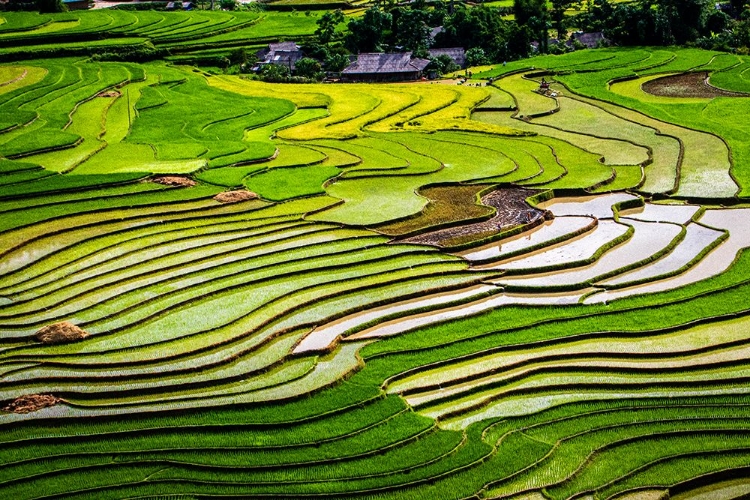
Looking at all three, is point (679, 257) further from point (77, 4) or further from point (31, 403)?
point (77, 4)

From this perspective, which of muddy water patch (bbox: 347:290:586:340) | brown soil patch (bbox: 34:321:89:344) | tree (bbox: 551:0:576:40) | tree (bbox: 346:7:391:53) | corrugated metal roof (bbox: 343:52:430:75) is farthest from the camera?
tree (bbox: 551:0:576:40)

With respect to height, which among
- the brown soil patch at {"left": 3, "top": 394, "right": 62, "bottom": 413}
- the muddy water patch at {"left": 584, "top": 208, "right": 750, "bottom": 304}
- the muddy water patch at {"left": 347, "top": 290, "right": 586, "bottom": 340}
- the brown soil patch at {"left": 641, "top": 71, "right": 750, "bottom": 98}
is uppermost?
the brown soil patch at {"left": 641, "top": 71, "right": 750, "bottom": 98}

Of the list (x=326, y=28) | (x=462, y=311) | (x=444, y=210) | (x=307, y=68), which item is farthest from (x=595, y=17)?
(x=462, y=311)

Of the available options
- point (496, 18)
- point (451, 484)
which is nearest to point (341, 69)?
point (496, 18)

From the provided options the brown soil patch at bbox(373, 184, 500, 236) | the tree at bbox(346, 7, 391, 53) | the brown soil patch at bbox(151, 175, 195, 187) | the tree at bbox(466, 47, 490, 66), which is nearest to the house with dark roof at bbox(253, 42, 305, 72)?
the tree at bbox(346, 7, 391, 53)

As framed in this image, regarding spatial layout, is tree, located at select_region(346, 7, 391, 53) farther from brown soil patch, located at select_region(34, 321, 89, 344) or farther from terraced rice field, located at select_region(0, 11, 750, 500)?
brown soil patch, located at select_region(34, 321, 89, 344)

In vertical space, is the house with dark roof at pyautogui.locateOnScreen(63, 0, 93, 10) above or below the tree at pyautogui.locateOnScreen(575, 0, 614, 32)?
above
